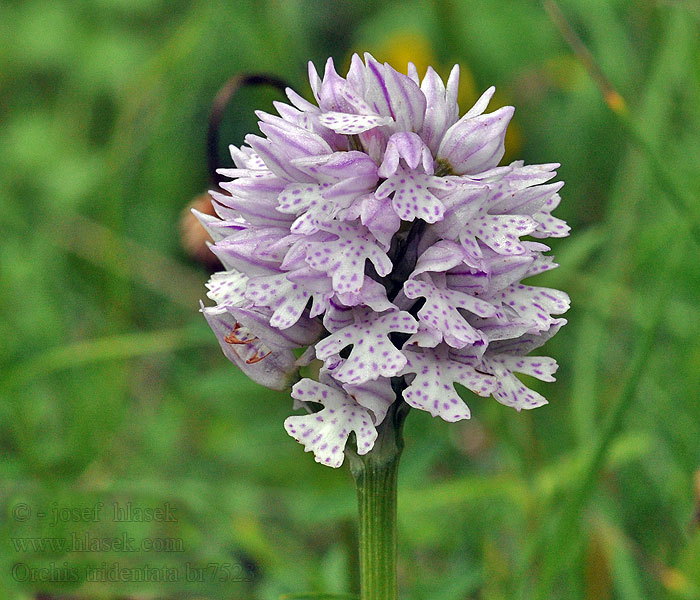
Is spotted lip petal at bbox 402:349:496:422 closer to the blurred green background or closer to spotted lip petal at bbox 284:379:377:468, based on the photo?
spotted lip petal at bbox 284:379:377:468

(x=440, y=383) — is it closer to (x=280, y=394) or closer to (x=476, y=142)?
(x=476, y=142)

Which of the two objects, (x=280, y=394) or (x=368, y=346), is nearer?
(x=368, y=346)

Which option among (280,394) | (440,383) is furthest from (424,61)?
(440,383)

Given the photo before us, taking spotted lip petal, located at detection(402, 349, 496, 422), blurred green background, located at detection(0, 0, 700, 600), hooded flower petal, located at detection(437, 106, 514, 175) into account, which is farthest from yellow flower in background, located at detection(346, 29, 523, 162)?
spotted lip petal, located at detection(402, 349, 496, 422)

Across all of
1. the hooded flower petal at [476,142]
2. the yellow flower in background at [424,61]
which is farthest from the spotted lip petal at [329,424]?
the yellow flower in background at [424,61]

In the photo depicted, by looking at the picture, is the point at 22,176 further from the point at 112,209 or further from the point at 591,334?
the point at 591,334

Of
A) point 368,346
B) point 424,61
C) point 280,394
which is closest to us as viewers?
point 368,346
